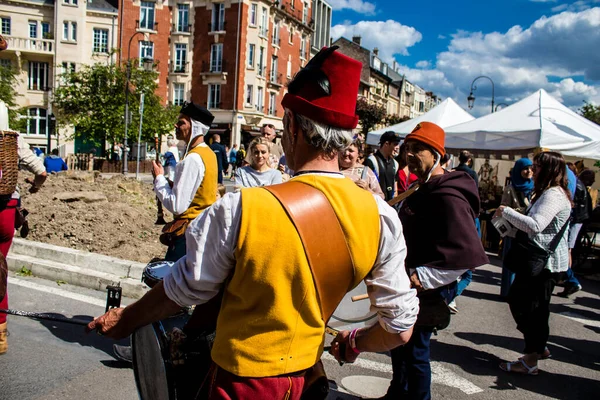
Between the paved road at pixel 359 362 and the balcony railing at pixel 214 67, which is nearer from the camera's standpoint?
the paved road at pixel 359 362

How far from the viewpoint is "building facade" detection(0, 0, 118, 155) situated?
1640 inches

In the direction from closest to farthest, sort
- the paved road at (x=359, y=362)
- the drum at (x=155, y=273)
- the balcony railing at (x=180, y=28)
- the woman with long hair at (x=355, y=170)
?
the drum at (x=155, y=273) < the paved road at (x=359, y=362) < the woman with long hair at (x=355, y=170) < the balcony railing at (x=180, y=28)

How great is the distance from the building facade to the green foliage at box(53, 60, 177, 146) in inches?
357

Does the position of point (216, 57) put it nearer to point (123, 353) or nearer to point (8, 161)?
point (8, 161)

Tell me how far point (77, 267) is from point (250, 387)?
5.17 metres

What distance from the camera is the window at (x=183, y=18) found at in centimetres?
4466

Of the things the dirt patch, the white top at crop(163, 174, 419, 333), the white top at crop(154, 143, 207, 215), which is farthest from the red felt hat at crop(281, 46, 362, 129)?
the dirt patch

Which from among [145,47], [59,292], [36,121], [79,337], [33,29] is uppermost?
[33,29]

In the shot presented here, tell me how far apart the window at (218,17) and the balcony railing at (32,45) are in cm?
1375

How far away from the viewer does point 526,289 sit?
14.5ft

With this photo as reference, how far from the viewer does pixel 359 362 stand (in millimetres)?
4551

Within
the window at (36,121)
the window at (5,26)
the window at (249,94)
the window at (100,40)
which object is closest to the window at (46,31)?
the window at (5,26)

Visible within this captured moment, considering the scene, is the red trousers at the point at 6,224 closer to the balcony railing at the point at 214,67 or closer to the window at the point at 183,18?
the balcony railing at the point at 214,67

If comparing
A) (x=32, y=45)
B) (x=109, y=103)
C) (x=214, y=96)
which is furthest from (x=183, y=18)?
(x=109, y=103)
